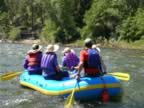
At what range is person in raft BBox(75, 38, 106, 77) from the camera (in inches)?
526

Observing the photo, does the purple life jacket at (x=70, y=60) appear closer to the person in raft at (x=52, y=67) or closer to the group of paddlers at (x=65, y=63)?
the group of paddlers at (x=65, y=63)

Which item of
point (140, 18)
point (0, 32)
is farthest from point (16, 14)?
point (140, 18)

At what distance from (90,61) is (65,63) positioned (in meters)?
2.39

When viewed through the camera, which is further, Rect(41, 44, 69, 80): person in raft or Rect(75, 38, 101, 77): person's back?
Rect(41, 44, 69, 80): person in raft

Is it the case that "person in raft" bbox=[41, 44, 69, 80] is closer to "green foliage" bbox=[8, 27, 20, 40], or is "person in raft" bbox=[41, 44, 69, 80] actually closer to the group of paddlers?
the group of paddlers

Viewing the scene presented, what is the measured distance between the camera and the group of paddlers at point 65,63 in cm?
1341

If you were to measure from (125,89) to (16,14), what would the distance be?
2182 inches

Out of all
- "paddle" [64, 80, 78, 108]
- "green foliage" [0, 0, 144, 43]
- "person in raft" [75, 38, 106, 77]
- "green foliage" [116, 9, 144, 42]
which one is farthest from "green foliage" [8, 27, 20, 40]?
"paddle" [64, 80, 78, 108]

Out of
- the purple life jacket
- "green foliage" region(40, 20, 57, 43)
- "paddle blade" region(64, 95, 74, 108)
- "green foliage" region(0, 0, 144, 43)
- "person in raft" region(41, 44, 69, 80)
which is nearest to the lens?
"paddle blade" region(64, 95, 74, 108)

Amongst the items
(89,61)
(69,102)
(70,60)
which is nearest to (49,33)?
(70,60)

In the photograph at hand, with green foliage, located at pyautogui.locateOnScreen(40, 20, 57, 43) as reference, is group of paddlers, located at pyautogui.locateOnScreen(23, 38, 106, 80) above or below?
above

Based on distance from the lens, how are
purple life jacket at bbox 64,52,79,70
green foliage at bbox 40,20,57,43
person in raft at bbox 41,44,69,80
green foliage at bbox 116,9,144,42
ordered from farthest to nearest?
1. green foliage at bbox 40,20,57,43
2. green foliage at bbox 116,9,144,42
3. purple life jacket at bbox 64,52,79,70
4. person in raft at bbox 41,44,69,80

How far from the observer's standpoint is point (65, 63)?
51.5 feet

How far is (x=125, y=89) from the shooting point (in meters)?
15.6
